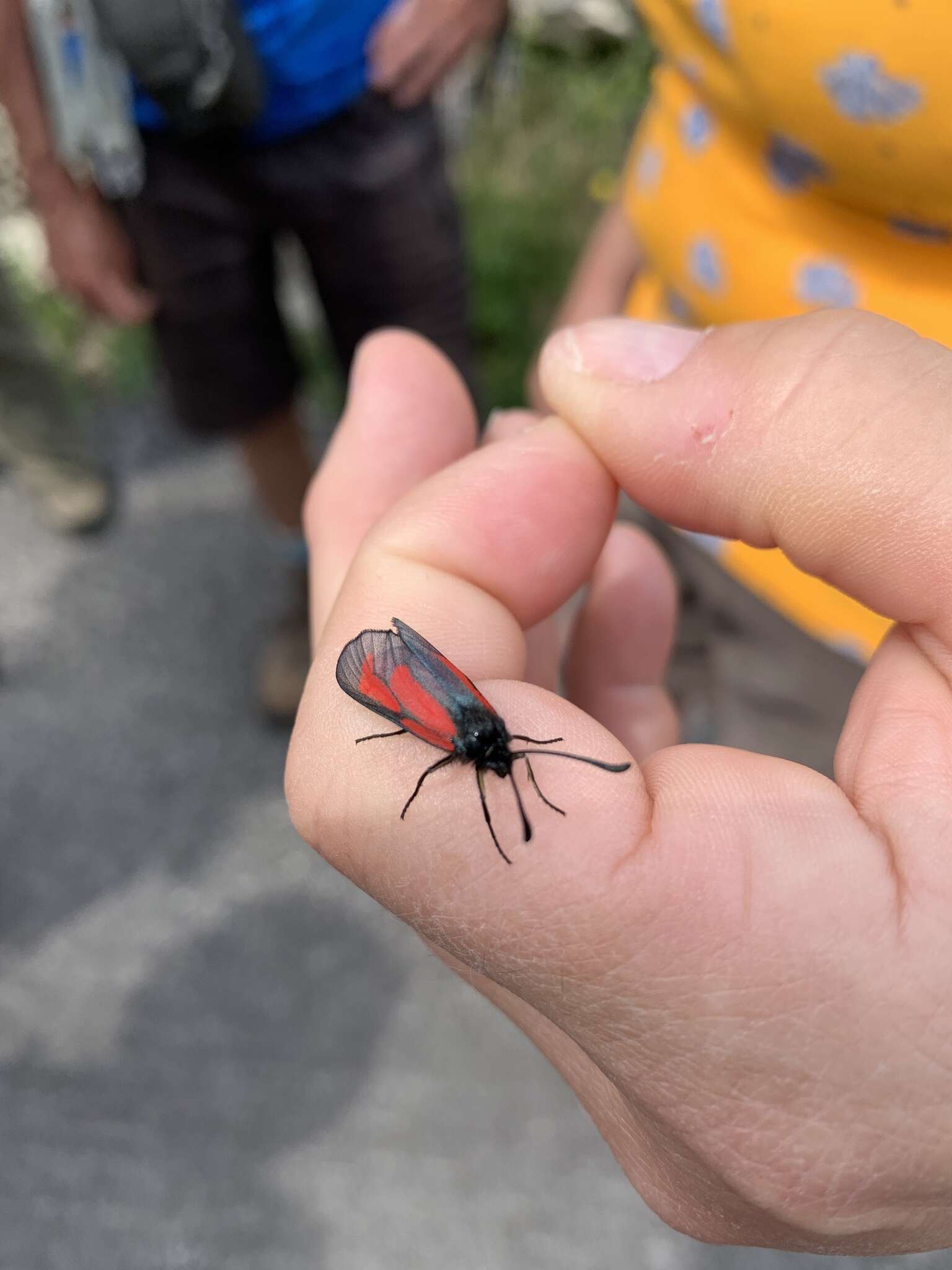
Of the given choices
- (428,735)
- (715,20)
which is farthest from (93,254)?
(428,735)

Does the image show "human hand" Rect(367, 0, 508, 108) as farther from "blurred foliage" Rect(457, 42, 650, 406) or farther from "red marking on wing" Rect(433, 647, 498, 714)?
"red marking on wing" Rect(433, 647, 498, 714)

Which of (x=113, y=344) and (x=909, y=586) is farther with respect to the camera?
(x=113, y=344)

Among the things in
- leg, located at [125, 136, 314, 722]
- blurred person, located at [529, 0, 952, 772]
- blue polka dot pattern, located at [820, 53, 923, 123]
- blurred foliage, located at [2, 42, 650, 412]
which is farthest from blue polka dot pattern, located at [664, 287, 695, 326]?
blurred foliage, located at [2, 42, 650, 412]

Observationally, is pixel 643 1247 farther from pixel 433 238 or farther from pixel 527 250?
pixel 527 250

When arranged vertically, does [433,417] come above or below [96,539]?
above

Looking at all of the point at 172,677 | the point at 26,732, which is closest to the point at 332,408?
the point at 172,677

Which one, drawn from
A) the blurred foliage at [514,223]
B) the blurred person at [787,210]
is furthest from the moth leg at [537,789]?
the blurred foliage at [514,223]

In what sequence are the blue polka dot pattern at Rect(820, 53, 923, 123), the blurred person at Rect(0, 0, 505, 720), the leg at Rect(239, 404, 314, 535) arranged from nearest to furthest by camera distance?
1. the blue polka dot pattern at Rect(820, 53, 923, 123)
2. the blurred person at Rect(0, 0, 505, 720)
3. the leg at Rect(239, 404, 314, 535)
